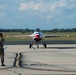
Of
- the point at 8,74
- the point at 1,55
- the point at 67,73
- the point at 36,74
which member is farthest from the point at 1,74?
the point at 1,55

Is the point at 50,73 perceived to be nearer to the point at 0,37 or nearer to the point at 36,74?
the point at 36,74

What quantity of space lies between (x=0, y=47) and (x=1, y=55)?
0.46 m

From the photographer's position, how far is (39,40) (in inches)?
1854

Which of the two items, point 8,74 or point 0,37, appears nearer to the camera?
point 8,74

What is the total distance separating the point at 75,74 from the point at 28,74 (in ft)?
6.78

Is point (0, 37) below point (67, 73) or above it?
above

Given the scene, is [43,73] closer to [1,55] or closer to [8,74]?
[8,74]

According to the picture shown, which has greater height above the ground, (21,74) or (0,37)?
(0,37)

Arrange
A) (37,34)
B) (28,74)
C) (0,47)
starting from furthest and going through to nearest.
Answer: (37,34), (0,47), (28,74)

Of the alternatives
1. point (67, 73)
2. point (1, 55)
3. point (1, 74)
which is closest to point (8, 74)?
point (1, 74)

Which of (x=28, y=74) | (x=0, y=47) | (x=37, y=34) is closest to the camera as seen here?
(x=28, y=74)

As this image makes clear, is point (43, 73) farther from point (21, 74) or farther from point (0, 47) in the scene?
point (0, 47)

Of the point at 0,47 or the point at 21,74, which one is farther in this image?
the point at 0,47

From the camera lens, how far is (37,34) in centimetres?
4681
